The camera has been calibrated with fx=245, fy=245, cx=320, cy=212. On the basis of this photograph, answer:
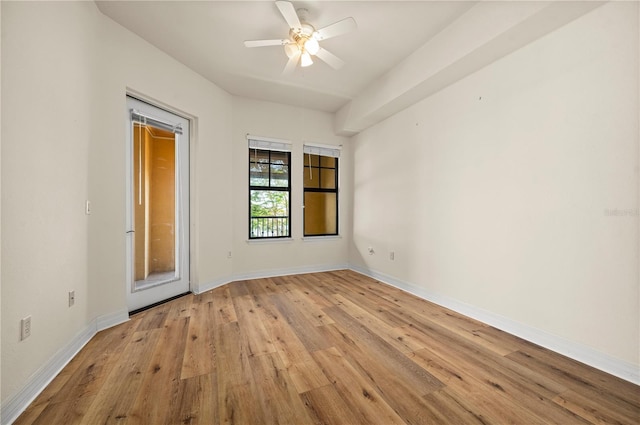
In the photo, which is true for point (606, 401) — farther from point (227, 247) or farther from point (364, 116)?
point (227, 247)

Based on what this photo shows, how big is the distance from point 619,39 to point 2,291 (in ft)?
13.2

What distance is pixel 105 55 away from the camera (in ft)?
7.61

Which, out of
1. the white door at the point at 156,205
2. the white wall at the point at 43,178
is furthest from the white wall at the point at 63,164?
the white door at the point at 156,205

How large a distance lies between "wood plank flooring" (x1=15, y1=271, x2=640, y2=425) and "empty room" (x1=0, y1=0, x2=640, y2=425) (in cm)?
2

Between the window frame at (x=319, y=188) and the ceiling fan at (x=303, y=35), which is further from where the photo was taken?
the window frame at (x=319, y=188)

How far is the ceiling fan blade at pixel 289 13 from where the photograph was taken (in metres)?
1.91

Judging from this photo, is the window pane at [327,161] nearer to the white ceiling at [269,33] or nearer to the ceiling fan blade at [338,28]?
the white ceiling at [269,33]

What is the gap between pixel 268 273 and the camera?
4.18m

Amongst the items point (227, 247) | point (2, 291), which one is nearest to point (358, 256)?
point (227, 247)

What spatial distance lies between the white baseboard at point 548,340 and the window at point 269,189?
252 centimetres

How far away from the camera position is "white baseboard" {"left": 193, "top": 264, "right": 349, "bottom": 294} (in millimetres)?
3453

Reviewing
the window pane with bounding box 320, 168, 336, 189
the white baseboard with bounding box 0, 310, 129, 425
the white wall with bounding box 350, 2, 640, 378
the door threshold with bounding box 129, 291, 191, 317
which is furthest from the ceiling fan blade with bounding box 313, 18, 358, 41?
the door threshold with bounding box 129, 291, 191, 317

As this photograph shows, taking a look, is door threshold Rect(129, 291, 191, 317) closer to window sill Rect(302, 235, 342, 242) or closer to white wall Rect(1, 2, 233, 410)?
white wall Rect(1, 2, 233, 410)

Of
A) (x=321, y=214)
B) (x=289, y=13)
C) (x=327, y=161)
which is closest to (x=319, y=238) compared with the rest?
(x=321, y=214)
